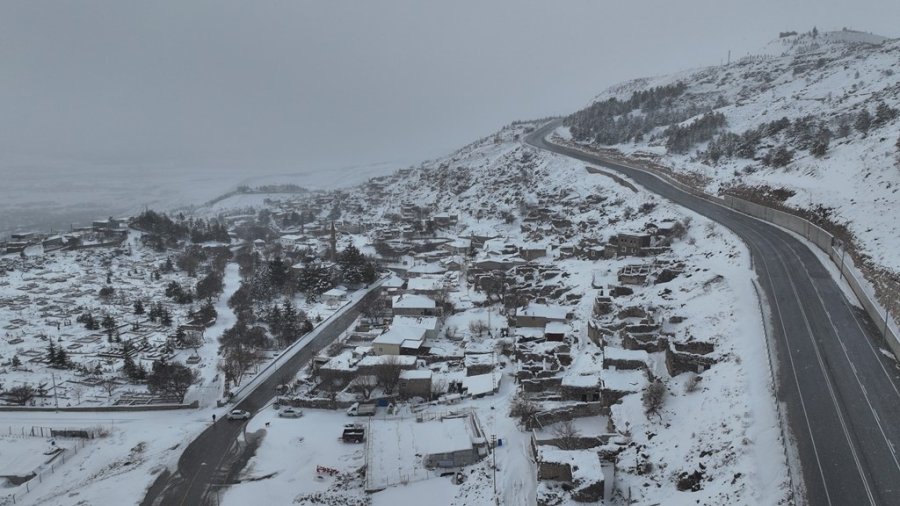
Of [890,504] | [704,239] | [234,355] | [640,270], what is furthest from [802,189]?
[234,355]

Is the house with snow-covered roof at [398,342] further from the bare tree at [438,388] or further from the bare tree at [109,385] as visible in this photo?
the bare tree at [109,385]

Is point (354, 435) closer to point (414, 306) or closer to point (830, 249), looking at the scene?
point (414, 306)

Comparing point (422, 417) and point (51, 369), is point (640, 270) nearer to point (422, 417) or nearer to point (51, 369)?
point (422, 417)

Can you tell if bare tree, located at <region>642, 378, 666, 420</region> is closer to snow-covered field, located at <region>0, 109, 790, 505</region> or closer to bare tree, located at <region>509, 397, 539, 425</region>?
snow-covered field, located at <region>0, 109, 790, 505</region>

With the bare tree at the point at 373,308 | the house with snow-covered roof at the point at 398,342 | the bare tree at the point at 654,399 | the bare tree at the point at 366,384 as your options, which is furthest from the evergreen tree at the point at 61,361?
the bare tree at the point at 654,399

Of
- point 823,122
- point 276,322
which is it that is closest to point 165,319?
point 276,322

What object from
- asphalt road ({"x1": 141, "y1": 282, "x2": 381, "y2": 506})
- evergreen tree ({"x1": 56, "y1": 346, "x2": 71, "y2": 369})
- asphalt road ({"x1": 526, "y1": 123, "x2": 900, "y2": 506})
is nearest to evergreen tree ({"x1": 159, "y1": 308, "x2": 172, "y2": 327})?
evergreen tree ({"x1": 56, "y1": 346, "x2": 71, "y2": 369})
